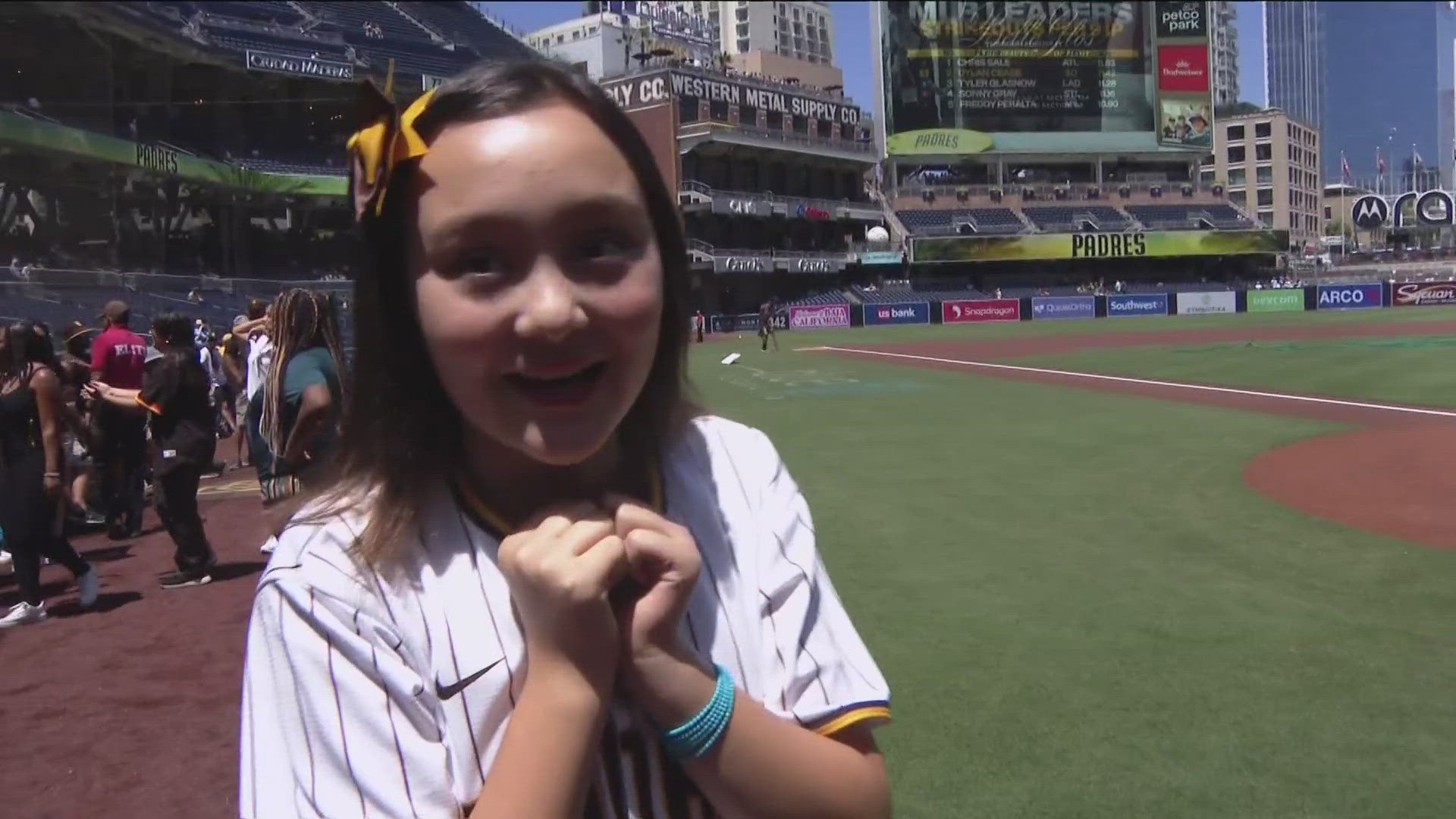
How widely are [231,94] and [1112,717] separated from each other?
3.90m

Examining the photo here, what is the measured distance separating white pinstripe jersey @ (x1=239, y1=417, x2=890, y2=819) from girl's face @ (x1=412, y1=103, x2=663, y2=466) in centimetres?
19

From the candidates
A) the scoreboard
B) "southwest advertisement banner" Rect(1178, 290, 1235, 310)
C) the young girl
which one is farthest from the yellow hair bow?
the scoreboard

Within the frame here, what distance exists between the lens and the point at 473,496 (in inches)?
56.2

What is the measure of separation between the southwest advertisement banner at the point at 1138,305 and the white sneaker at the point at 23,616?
47.5 meters

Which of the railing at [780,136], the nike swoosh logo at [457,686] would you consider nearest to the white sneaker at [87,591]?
the nike swoosh logo at [457,686]

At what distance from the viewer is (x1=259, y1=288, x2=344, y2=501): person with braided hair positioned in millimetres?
5664

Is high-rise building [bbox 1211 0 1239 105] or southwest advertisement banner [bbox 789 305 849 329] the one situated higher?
high-rise building [bbox 1211 0 1239 105]

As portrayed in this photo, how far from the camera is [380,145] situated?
1271 millimetres

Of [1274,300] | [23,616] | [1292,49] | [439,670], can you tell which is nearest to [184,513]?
[23,616]

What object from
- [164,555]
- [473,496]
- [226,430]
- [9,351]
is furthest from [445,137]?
[226,430]

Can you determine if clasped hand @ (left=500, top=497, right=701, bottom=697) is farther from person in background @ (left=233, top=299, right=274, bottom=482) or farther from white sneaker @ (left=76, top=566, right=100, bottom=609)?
white sneaker @ (left=76, top=566, right=100, bottom=609)

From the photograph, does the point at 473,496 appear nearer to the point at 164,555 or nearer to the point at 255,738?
the point at 255,738

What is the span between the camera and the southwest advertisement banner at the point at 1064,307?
162 ft

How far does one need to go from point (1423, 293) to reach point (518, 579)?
54239mm
